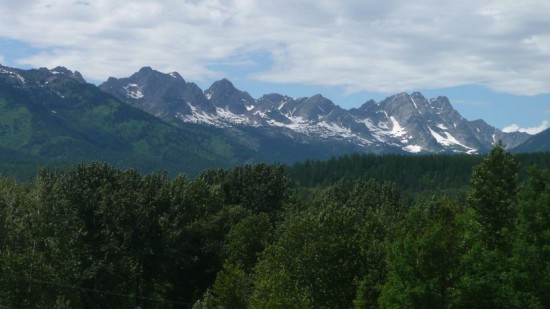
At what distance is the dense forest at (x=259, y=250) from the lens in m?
45.8

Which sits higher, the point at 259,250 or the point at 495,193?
the point at 495,193

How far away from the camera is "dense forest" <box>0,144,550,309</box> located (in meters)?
45.8

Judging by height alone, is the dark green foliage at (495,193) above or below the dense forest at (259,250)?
above

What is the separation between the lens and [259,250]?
7881 cm

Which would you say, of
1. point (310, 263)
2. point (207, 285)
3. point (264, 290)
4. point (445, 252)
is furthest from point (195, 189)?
point (445, 252)

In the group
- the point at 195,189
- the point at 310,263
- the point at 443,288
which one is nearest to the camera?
the point at 443,288

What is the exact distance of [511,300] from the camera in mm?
43750

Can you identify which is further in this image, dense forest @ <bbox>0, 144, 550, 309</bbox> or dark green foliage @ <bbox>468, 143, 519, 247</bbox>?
dark green foliage @ <bbox>468, 143, 519, 247</bbox>

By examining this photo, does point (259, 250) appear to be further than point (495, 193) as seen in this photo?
Yes

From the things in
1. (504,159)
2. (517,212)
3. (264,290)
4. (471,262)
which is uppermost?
(504,159)

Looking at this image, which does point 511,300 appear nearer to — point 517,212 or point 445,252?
point 445,252

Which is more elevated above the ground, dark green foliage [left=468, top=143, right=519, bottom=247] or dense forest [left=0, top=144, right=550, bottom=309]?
dark green foliage [left=468, top=143, right=519, bottom=247]

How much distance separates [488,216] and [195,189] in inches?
1742

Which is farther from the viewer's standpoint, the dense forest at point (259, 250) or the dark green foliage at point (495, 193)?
the dark green foliage at point (495, 193)
